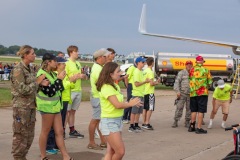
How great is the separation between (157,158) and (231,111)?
858cm

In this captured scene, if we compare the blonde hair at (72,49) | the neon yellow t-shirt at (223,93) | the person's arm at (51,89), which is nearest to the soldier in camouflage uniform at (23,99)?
the person's arm at (51,89)

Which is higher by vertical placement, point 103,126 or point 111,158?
point 103,126

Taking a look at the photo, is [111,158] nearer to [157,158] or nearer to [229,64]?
[157,158]

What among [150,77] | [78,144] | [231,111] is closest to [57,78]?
[78,144]

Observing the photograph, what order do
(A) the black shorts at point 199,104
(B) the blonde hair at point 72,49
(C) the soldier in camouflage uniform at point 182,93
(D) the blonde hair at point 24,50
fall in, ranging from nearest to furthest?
1. (D) the blonde hair at point 24,50
2. (B) the blonde hair at point 72,49
3. (A) the black shorts at point 199,104
4. (C) the soldier in camouflage uniform at point 182,93

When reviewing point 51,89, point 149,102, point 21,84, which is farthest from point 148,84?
point 21,84

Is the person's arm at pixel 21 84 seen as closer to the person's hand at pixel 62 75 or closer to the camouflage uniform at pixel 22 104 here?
the camouflage uniform at pixel 22 104

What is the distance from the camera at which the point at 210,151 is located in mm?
7664

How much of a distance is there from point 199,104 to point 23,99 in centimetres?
519

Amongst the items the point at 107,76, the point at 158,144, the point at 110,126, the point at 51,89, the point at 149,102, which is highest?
the point at 107,76

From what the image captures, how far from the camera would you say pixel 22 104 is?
225 inches

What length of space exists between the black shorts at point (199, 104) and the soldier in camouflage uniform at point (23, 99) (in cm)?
486

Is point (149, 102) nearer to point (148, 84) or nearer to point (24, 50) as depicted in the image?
point (148, 84)

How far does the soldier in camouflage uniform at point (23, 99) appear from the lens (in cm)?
562
